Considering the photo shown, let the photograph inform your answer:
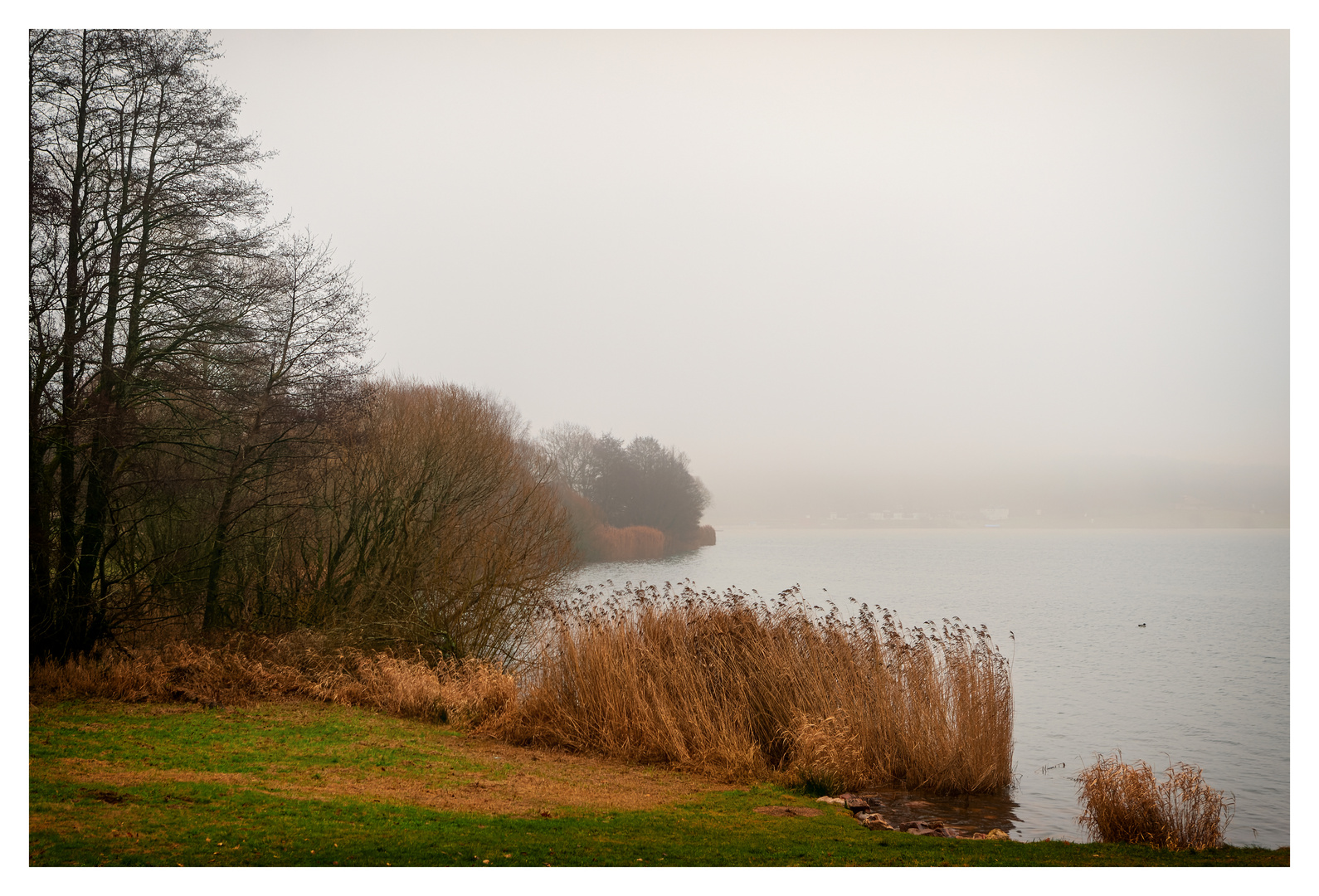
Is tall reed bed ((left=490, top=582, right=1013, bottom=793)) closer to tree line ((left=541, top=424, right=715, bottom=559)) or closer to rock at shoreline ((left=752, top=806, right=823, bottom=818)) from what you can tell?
rock at shoreline ((left=752, top=806, right=823, bottom=818))

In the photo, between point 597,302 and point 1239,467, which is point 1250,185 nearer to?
point 1239,467

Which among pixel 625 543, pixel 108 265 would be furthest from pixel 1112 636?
pixel 108 265

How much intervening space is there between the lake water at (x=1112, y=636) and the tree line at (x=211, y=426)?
297 cm

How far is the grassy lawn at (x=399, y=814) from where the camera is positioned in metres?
4.88

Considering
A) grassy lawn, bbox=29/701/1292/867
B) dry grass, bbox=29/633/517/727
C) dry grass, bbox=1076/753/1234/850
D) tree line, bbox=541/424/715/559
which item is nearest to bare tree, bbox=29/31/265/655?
dry grass, bbox=29/633/517/727

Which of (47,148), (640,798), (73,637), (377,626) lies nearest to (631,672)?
(640,798)

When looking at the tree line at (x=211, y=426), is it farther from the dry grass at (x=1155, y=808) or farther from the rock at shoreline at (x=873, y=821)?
the dry grass at (x=1155, y=808)

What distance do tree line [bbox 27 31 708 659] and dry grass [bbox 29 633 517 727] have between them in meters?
0.55

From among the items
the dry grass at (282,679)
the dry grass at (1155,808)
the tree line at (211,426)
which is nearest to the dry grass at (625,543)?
the tree line at (211,426)

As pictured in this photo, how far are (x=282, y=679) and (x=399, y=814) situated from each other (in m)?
5.39

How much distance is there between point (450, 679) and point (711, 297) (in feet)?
28.2

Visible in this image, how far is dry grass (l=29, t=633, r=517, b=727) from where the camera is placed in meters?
8.81

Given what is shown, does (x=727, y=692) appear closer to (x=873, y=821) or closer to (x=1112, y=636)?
(x=873, y=821)

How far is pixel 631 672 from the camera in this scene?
8.51m
